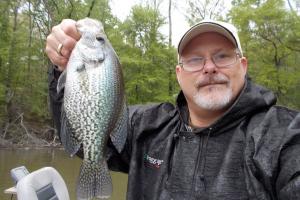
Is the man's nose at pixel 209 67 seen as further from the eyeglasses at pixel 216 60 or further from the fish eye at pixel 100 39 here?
the fish eye at pixel 100 39

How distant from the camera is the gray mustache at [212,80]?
257 cm

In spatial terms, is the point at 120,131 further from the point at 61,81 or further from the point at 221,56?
the point at 221,56

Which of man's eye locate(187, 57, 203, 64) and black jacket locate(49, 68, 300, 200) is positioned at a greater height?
man's eye locate(187, 57, 203, 64)

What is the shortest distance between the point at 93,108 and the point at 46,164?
12777 mm

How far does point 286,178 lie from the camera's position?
2.06 m

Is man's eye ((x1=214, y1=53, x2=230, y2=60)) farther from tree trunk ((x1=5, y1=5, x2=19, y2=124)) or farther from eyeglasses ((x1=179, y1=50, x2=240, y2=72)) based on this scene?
tree trunk ((x1=5, y1=5, x2=19, y2=124))

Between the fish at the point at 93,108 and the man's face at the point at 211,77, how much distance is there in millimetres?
460

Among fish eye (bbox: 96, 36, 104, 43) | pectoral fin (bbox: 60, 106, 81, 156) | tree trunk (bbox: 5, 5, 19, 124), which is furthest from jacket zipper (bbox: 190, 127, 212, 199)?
tree trunk (bbox: 5, 5, 19, 124)

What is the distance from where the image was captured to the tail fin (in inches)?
92.3

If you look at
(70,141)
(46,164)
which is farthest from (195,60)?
(46,164)

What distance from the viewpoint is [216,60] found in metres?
2.60

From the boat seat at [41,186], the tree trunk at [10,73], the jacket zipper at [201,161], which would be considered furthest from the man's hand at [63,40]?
the tree trunk at [10,73]

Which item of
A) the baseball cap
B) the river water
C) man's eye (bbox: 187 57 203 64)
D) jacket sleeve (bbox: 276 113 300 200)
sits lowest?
the river water

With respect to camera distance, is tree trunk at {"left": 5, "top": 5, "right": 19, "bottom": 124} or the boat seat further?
tree trunk at {"left": 5, "top": 5, "right": 19, "bottom": 124}
